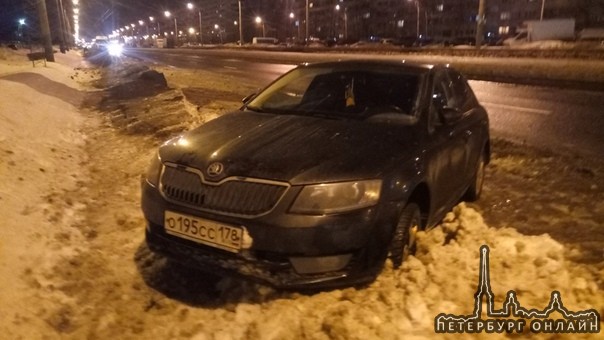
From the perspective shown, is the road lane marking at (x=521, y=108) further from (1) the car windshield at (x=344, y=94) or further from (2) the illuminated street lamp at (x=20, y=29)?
(2) the illuminated street lamp at (x=20, y=29)

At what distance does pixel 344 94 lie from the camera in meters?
4.31

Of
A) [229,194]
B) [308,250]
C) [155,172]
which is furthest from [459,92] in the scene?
[155,172]

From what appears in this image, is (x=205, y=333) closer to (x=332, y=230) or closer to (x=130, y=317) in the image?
(x=130, y=317)

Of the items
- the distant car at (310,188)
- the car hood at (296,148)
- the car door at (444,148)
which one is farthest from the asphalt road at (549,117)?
the car hood at (296,148)

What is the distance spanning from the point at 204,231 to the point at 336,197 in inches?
32.7

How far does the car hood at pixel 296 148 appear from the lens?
3084mm

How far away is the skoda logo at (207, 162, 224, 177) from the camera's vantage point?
313 centimetres

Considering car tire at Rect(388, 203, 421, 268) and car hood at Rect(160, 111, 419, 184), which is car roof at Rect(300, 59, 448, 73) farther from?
car tire at Rect(388, 203, 421, 268)

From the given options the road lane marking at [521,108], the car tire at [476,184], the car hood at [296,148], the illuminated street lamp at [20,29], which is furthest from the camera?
the illuminated street lamp at [20,29]

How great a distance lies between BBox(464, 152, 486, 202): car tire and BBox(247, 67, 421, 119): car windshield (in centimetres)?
143

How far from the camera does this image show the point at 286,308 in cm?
310

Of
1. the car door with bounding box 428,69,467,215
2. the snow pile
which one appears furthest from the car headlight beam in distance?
the car door with bounding box 428,69,467,215

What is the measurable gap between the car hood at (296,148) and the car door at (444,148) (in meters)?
0.30

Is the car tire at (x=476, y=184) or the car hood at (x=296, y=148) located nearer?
the car hood at (x=296, y=148)
